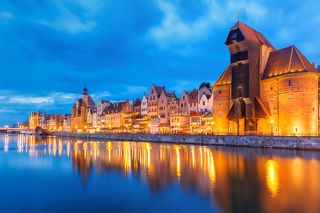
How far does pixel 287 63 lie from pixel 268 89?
502 cm

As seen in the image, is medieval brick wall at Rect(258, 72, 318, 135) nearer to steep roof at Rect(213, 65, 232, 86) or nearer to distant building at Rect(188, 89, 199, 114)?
steep roof at Rect(213, 65, 232, 86)

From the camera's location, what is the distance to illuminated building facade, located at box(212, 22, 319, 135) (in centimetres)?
4300

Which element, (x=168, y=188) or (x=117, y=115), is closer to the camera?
(x=168, y=188)

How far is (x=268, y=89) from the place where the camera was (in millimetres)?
47500

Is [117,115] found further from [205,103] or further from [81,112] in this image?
[205,103]

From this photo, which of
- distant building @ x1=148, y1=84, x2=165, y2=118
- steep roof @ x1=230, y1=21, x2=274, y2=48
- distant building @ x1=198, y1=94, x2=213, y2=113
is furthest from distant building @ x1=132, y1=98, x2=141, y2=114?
steep roof @ x1=230, y1=21, x2=274, y2=48

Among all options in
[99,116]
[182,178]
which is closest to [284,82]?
[182,178]

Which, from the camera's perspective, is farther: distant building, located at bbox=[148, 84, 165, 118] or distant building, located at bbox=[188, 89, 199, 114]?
distant building, located at bbox=[148, 84, 165, 118]

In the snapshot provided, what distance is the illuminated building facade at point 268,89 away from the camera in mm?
43000

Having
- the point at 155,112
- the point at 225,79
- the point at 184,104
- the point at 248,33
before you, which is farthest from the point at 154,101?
the point at 248,33

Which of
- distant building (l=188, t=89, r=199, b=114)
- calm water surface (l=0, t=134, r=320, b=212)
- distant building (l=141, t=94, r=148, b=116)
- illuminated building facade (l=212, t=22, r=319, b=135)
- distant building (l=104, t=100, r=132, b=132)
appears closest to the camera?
calm water surface (l=0, t=134, r=320, b=212)

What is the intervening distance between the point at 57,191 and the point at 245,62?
1556 inches

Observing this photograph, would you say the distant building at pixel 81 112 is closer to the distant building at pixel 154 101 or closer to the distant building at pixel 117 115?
the distant building at pixel 117 115

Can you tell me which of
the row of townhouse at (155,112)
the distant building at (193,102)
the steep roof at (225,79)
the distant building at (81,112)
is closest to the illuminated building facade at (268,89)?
the steep roof at (225,79)
